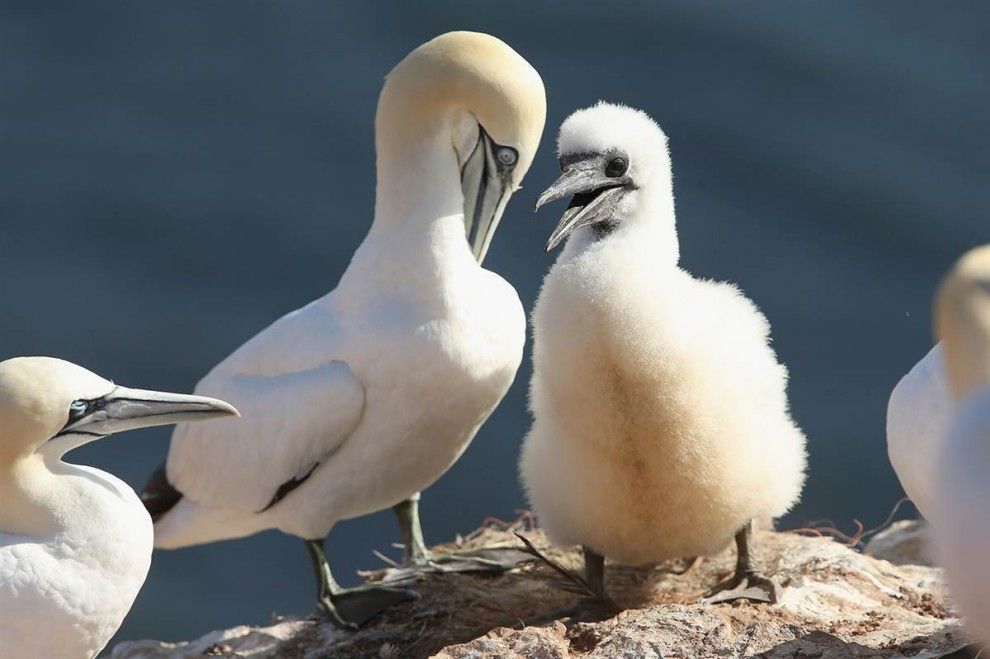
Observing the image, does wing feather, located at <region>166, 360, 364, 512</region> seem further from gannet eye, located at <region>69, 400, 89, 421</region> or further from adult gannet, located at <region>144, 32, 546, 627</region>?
gannet eye, located at <region>69, 400, 89, 421</region>

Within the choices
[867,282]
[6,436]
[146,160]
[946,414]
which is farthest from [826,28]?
[6,436]

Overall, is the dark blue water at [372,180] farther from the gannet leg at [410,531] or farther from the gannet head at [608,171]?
the gannet head at [608,171]

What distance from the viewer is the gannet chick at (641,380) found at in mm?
5113

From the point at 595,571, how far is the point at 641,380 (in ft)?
2.23

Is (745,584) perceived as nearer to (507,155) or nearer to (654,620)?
(654,620)

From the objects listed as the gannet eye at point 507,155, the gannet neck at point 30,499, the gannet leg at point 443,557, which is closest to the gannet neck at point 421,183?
the gannet eye at point 507,155

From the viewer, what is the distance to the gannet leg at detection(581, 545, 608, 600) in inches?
215

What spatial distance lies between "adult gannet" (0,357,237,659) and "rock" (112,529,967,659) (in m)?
0.87

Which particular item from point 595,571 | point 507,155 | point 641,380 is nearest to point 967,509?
point 641,380

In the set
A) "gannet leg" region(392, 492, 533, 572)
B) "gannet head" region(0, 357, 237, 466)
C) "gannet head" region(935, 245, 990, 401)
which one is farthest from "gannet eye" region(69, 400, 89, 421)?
"gannet head" region(935, 245, 990, 401)

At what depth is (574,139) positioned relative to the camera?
17.2ft

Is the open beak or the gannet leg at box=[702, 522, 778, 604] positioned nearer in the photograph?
the open beak

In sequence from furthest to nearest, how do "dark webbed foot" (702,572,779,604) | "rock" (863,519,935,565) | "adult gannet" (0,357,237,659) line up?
1. "rock" (863,519,935,565)
2. "dark webbed foot" (702,572,779,604)
3. "adult gannet" (0,357,237,659)

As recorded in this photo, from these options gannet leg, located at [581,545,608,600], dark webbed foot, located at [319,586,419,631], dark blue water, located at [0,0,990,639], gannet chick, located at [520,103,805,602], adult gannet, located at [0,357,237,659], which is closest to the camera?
adult gannet, located at [0,357,237,659]
